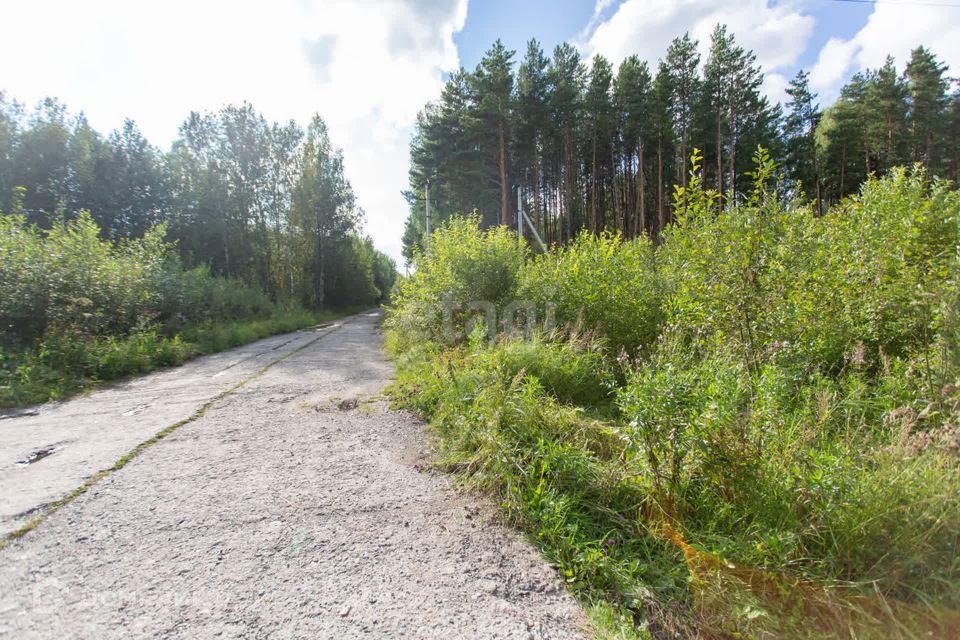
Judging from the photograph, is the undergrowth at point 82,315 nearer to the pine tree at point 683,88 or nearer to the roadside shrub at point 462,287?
the roadside shrub at point 462,287

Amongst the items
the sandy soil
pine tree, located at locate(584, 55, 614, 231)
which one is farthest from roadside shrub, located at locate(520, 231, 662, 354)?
pine tree, located at locate(584, 55, 614, 231)

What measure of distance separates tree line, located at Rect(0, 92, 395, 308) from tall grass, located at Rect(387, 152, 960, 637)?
23.3 meters

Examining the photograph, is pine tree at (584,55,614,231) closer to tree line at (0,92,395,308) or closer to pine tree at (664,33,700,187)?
pine tree at (664,33,700,187)

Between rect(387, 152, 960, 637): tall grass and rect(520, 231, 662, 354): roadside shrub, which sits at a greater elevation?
rect(520, 231, 662, 354): roadside shrub

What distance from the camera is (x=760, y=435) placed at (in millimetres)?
2264

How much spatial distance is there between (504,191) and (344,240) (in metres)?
14.3

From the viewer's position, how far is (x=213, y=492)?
Answer: 266 centimetres

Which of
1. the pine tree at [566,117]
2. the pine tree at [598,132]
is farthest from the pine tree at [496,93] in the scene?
the pine tree at [598,132]

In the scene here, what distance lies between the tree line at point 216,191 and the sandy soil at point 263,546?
21.5 m

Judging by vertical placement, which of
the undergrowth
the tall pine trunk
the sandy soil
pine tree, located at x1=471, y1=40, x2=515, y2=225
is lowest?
the sandy soil

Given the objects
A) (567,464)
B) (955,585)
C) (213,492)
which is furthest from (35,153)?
(955,585)

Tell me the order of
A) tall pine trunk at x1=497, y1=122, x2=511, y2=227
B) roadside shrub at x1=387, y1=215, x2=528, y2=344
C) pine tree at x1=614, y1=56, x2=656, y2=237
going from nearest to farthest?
roadside shrub at x1=387, y1=215, x2=528, y2=344 → tall pine trunk at x1=497, y1=122, x2=511, y2=227 → pine tree at x1=614, y1=56, x2=656, y2=237

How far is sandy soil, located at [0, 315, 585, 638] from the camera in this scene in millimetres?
1645

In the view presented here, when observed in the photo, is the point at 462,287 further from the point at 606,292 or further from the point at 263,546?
the point at 263,546
